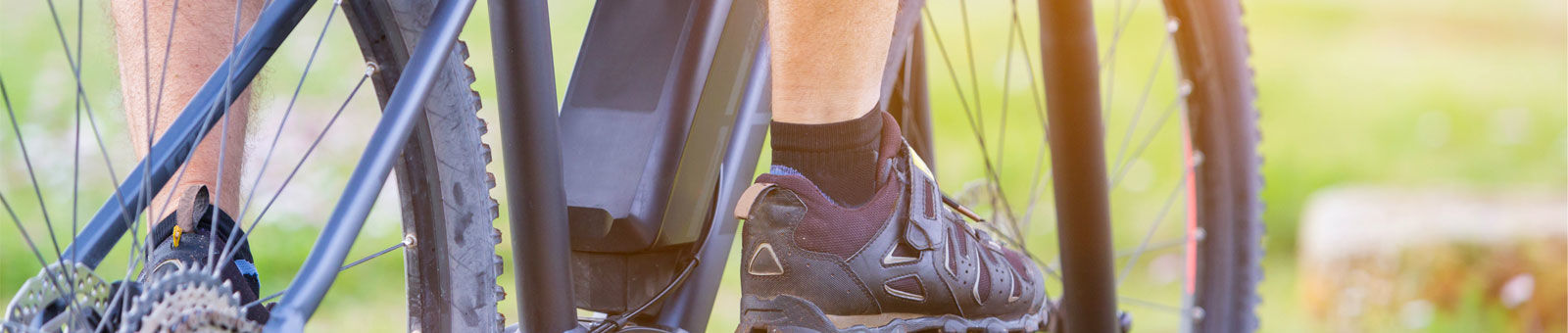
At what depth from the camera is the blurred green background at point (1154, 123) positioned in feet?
7.97

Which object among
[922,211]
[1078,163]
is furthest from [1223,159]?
[922,211]

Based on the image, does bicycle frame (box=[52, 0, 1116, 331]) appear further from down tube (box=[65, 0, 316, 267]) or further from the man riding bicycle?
the man riding bicycle

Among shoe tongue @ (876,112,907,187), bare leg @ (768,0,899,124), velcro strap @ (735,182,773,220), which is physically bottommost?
velcro strap @ (735,182,773,220)

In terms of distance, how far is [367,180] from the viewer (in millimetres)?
755

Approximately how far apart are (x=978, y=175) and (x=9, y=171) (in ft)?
5.96

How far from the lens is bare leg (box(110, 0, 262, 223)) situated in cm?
89

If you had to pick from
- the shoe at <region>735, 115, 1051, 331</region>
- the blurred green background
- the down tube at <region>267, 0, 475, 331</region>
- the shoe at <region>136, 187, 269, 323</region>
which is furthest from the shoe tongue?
the blurred green background

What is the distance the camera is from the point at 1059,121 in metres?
1.17

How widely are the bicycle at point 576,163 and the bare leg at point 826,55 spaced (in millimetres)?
150

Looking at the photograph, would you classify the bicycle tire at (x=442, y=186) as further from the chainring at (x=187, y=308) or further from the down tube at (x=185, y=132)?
the chainring at (x=187, y=308)

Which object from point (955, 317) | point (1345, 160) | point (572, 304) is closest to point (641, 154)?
point (572, 304)

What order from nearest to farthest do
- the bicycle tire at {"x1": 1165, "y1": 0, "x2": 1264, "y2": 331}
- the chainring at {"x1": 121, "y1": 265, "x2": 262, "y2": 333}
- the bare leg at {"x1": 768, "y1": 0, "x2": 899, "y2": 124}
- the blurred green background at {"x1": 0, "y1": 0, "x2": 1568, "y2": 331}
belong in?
the chainring at {"x1": 121, "y1": 265, "x2": 262, "y2": 333}
the bare leg at {"x1": 768, "y1": 0, "x2": 899, "y2": 124}
the bicycle tire at {"x1": 1165, "y1": 0, "x2": 1264, "y2": 331}
the blurred green background at {"x1": 0, "y1": 0, "x2": 1568, "y2": 331}

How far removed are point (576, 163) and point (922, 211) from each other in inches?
11.6

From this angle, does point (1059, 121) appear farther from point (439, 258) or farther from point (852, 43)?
point (439, 258)
